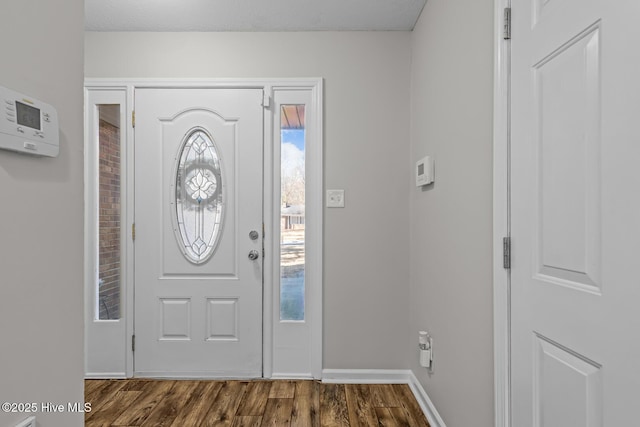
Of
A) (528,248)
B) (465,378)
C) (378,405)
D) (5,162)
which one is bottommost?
(378,405)

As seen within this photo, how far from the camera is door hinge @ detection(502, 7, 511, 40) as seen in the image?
53.6 inches

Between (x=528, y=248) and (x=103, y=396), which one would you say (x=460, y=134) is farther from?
(x=103, y=396)

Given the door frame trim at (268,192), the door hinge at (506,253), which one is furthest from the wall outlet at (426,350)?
the door hinge at (506,253)

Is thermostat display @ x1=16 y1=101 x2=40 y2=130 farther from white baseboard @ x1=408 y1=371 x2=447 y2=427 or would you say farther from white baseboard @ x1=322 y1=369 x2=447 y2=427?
white baseboard @ x1=322 y1=369 x2=447 y2=427

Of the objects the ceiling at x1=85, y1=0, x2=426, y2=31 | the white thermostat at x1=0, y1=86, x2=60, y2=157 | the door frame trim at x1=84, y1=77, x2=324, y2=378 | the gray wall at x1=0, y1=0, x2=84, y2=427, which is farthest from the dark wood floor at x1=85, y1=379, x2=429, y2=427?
the ceiling at x1=85, y1=0, x2=426, y2=31

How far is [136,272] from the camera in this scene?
2.79 m

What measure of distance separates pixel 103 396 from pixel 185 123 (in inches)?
73.9

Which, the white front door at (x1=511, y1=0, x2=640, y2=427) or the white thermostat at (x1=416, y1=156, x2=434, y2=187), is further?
the white thermostat at (x1=416, y1=156, x2=434, y2=187)

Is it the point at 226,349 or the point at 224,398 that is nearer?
the point at 224,398

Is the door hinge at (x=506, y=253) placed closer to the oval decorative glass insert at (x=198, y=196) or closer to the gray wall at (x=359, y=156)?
the gray wall at (x=359, y=156)

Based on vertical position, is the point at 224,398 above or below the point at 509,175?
below

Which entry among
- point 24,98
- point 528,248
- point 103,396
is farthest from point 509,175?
point 103,396

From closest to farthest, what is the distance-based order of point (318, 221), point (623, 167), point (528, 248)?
point (623, 167) → point (528, 248) → point (318, 221)

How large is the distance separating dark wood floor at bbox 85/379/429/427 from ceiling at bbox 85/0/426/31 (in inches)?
96.6
